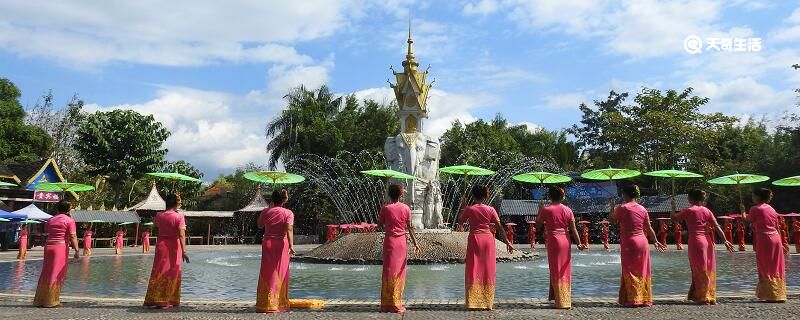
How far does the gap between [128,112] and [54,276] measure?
136 ft

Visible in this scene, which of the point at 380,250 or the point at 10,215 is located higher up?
the point at 10,215

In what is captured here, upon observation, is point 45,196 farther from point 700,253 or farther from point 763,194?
point 763,194

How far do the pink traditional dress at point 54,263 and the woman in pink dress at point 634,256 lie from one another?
8211 millimetres

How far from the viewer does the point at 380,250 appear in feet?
60.6

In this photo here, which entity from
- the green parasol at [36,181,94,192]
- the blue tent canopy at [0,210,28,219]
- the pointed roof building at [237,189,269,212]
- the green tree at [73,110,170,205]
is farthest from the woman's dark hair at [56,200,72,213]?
the green tree at [73,110,170,205]

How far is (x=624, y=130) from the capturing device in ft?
146

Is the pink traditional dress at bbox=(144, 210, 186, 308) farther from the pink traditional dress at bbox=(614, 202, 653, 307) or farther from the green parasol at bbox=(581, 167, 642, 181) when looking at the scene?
the green parasol at bbox=(581, 167, 642, 181)

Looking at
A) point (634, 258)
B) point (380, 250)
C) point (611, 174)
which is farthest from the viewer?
point (611, 174)

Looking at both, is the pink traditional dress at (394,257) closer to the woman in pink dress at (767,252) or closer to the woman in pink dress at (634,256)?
the woman in pink dress at (634,256)

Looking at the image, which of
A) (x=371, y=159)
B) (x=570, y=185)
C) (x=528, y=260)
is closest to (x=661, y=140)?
(x=570, y=185)

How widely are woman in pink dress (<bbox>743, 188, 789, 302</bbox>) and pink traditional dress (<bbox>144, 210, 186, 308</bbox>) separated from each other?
8607 mm

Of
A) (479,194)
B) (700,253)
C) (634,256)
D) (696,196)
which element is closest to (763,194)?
(696,196)

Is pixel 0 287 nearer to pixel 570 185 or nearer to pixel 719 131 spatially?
pixel 570 185

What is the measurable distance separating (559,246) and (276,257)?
4.01m
